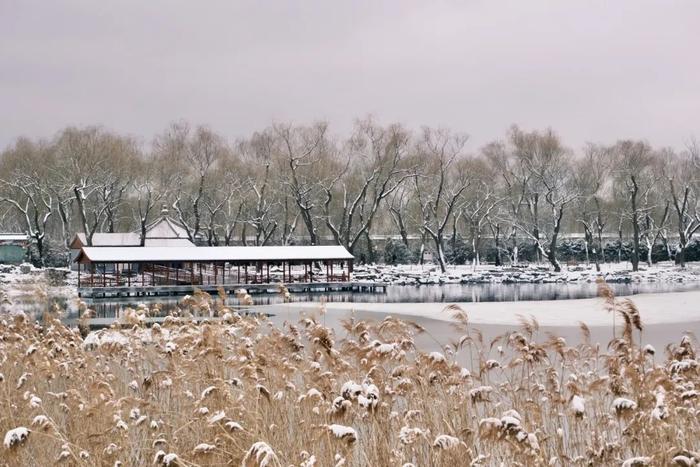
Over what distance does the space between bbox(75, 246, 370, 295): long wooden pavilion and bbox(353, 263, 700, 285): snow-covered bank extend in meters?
5.52

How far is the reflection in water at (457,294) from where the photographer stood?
39688 millimetres

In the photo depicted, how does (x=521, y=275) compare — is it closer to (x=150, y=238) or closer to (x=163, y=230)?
(x=163, y=230)

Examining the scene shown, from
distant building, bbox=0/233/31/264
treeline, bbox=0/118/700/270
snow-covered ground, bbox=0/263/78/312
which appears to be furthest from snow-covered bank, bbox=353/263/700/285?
distant building, bbox=0/233/31/264

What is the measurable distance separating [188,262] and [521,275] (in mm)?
25461

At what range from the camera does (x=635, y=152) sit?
63219 mm

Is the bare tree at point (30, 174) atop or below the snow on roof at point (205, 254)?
atop

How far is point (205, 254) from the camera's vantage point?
167 feet

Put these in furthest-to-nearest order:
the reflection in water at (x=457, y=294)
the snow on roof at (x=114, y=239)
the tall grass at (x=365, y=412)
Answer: the snow on roof at (x=114, y=239), the reflection in water at (x=457, y=294), the tall grass at (x=365, y=412)

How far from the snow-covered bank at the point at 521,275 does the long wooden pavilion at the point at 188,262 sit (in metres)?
5.52

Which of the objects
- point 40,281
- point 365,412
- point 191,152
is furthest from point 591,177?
point 365,412

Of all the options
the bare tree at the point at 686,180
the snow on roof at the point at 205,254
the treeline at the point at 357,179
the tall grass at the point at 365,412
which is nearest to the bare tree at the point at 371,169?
the treeline at the point at 357,179

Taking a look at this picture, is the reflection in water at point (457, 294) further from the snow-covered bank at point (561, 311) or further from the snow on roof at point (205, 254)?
the snow-covered bank at point (561, 311)

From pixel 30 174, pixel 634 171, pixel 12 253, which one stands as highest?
pixel 30 174

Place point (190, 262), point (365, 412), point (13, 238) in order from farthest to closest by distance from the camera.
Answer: point (13, 238), point (190, 262), point (365, 412)
